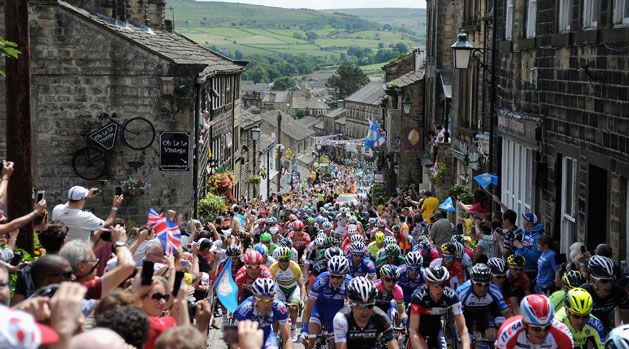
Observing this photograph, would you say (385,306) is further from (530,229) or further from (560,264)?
(530,229)

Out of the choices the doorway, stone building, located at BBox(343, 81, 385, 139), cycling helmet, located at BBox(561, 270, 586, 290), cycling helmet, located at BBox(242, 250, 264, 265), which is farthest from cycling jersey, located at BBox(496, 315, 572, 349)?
stone building, located at BBox(343, 81, 385, 139)

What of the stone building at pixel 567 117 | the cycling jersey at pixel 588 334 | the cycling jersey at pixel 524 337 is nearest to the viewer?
the cycling jersey at pixel 524 337

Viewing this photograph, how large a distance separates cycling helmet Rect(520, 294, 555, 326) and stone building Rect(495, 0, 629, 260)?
632cm

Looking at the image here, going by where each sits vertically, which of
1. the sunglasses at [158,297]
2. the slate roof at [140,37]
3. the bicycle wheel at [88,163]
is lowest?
the bicycle wheel at [88,163]

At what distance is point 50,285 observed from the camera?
286 inches

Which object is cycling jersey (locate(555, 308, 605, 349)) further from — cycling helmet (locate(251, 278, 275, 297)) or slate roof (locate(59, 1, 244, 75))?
slate roof (locate(59, 1, 244, 75))

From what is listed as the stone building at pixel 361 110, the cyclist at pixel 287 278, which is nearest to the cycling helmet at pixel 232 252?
the cyclist at pixel 287 278

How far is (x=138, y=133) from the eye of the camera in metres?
27.2

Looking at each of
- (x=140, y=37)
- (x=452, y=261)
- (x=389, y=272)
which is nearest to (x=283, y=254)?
(x=452, y=261)

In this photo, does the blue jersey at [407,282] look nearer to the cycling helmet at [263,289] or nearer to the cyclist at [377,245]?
the cycling helmet at [263,289]

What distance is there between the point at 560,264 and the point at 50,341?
11007 millimetres

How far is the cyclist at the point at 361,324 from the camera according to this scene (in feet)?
34.2

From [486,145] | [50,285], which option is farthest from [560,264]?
[486,145]

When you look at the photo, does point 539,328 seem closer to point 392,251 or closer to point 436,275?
point 436,275
